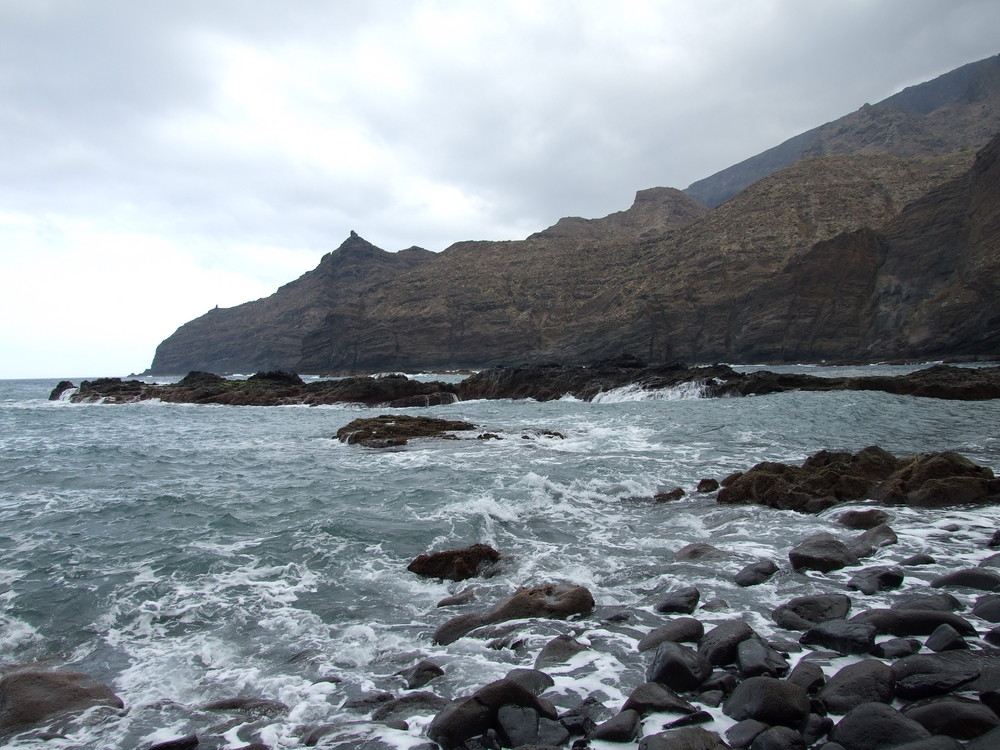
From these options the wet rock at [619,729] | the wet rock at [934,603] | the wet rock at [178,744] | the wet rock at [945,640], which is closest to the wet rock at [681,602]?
the wet rock at [934,603]

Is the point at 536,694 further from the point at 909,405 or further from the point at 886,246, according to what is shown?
the point at 886,246

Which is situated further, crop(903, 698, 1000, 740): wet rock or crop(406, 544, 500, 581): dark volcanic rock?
crop(406, 544, 500, 581): dark volcanic rock

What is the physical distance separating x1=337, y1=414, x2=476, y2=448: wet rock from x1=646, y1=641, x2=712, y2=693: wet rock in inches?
651

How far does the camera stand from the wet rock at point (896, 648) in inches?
186

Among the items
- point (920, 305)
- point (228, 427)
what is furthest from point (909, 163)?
point (228, 427)

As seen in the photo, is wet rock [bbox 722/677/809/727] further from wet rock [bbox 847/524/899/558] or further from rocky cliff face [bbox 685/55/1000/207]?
rocky cliff face [bbox 685/55/1000/207]

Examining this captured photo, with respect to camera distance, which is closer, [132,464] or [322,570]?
[322,570]

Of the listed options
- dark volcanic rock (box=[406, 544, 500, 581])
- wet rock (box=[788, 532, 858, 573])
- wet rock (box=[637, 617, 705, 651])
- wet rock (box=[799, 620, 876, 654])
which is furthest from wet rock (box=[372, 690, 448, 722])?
wet rock (box=[788, 532, 858, 573])

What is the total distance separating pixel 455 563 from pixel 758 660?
4.34 m

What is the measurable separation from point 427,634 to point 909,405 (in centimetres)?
2564

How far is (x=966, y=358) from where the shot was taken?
2140 inches

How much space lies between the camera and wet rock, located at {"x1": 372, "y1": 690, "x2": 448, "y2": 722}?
179 inches

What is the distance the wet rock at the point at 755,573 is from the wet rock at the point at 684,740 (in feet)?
11.3

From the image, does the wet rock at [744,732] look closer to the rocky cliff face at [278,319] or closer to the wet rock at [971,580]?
the wet rock at [971,580]
